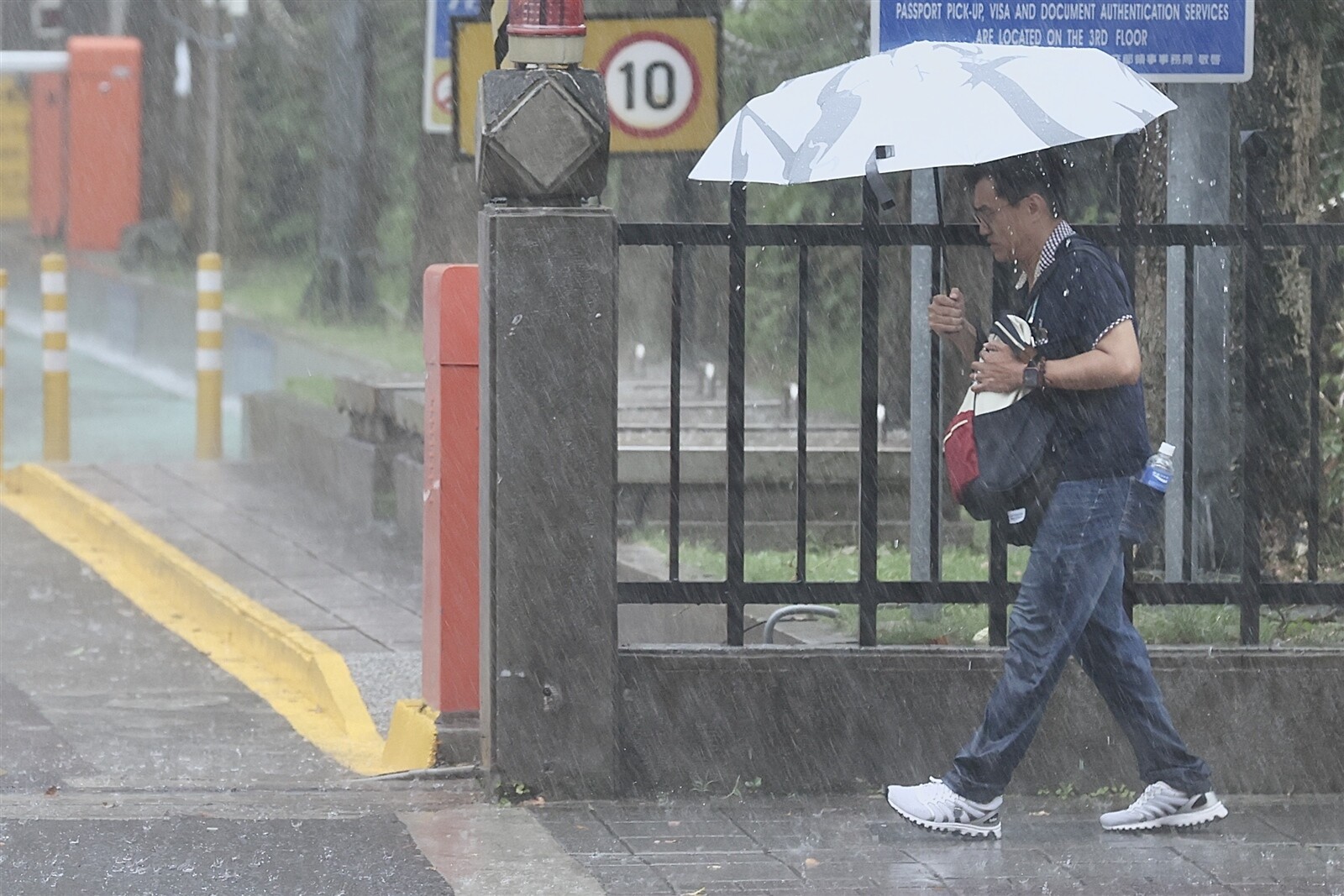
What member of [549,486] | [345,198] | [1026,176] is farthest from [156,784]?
[345,198]

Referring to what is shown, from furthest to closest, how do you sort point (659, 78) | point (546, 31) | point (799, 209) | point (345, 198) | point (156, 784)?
point (345, 198)
point (799, 209)
point (659, 78)
point (156, 784)
point (546, 31)

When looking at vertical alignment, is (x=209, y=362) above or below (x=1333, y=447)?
above

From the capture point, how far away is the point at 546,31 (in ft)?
20.0

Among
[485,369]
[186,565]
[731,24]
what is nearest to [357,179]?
[731,24]

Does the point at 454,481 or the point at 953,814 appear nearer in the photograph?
the point at 953,814

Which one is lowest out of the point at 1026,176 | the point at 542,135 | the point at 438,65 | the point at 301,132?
the point at 1026,176

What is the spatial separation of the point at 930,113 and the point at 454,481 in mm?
1813

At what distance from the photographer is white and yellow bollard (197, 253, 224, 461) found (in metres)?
14.6

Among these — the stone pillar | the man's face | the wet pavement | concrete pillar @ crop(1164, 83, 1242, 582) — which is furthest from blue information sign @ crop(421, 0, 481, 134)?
the man's face

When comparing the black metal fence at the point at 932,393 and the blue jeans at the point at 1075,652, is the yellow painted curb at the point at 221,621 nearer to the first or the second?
the black metal fence at the point at 932,393

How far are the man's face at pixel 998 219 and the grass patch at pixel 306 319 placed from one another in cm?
962

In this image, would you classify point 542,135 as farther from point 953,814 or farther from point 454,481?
point 953,814

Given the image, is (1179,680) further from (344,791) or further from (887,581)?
(344,791)

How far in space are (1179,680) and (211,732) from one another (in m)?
3.36
